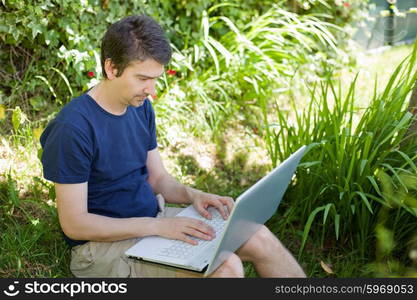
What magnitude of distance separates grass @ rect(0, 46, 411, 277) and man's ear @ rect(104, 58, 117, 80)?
89cm

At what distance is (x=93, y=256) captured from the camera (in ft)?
6.87

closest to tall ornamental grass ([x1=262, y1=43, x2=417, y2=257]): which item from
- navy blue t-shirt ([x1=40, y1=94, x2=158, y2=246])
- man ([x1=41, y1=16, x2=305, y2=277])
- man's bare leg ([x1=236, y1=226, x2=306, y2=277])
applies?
man's bare leg ([x1=236, y1=226, x2=306, y2=277])

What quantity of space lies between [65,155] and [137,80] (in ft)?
1.29

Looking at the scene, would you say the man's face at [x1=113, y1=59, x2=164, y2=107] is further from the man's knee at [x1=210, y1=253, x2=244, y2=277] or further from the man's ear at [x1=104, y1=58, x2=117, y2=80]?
the man's knee at [x1=210, y1=253, x2=244, y2=277]

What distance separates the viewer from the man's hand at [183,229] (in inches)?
79.3

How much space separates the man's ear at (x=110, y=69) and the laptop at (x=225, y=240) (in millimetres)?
629

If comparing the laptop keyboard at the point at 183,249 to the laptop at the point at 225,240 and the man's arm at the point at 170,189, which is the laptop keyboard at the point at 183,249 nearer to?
the laptop at the point at 225,240

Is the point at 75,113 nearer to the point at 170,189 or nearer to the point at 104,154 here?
the point at 104,154

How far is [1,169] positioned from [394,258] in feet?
6.91

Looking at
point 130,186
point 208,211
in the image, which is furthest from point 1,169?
point 208,211

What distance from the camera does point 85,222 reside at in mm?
1950


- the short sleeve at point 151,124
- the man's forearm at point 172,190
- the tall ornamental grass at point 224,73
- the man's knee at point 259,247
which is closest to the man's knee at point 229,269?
the man's knee at point 259,247

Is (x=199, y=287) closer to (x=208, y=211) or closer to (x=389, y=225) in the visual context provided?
(x=208, y=211)

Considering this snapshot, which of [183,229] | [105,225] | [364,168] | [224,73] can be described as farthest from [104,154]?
[224,73]
